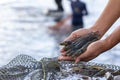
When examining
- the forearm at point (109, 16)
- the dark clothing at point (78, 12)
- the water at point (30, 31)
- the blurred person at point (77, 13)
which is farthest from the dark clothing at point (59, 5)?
the forearm at point (109, 16)

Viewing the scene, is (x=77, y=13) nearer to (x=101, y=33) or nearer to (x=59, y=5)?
(x=59, y=5)

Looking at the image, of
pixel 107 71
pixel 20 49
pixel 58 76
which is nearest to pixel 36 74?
pixel 58 76

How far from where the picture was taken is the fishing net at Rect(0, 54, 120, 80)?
2.17 meters

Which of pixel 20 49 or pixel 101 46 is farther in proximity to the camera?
pixel 20 49

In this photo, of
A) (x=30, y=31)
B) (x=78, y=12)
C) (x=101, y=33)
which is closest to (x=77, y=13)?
(x=78, y=12)

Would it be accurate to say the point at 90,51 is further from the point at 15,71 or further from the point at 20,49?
the point at 20,49

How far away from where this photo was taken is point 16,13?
38.6ft

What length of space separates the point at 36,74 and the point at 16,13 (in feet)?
31.8

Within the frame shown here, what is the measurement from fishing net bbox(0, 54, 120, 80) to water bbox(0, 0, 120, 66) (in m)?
2.82

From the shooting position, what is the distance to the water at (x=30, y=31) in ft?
22.5

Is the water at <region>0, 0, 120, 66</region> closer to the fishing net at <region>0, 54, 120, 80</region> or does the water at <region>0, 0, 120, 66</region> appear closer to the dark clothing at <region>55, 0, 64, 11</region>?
the dark clothing at <region>55, 0, 64, 11</region>

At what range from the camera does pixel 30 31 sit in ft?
31.5

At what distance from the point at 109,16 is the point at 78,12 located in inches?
277

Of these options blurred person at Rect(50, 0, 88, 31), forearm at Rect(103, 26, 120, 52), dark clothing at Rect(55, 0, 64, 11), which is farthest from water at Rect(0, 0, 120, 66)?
forearm at Rect(103, 26, 120, 52)
